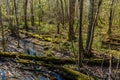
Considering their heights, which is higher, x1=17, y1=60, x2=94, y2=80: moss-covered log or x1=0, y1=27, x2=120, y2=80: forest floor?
x1=17, y1=60, x2=94, y2=80: moss-covered log

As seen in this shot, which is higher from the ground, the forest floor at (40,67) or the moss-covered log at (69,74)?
the moss-covered log at (69,74)

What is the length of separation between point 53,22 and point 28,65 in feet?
73.0

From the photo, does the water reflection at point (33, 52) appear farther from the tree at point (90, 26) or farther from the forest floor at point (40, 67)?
the tree at point (90, 26)

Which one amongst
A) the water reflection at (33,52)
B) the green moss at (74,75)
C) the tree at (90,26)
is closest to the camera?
the green moss at (74,75)

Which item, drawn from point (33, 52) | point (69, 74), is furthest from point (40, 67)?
point (33, 52)

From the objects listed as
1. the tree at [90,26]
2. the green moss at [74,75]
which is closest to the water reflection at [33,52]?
the green moss at [74,75]

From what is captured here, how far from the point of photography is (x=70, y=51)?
14344 millimetres

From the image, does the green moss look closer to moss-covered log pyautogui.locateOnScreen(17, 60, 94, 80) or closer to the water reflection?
moss-covered log pyautogui.locateOnScreen(17, 60, 94, 80)

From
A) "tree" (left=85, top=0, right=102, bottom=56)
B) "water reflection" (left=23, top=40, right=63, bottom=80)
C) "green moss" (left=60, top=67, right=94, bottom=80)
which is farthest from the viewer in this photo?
"tree" (left=85, top=0, right=102, bottom=56)

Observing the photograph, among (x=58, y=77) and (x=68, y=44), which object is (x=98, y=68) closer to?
(x=58, y=77)

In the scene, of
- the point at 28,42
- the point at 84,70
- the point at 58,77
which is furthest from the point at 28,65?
the point at 28,42

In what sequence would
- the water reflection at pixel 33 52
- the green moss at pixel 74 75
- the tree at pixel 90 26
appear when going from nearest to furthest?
the green moss at pixel 74 75 → the water reflection at pixel 33 52 → the tree at pixel 90 26

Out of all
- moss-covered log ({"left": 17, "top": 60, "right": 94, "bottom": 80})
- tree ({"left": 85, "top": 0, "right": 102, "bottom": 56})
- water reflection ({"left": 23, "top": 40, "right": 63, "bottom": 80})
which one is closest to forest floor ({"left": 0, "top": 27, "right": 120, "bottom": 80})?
water reflection ({"left": 23, "top": 40, "right": 63, "bottom": 80})

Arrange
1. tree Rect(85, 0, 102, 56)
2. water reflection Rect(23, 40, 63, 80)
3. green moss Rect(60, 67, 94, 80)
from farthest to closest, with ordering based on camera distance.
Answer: tree Rect(85, 0, 102, 56) < water reflection Rect(23, 40, 63, 80) < green moss Rect(60, 67, 94, 80)
